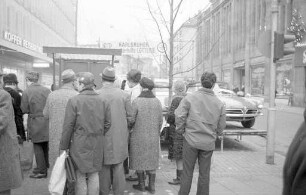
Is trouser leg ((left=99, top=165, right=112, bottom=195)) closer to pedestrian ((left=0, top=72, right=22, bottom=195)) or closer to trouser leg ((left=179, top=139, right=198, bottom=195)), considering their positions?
trouser leg ((left=179, top=139, right=198, bottom=195))

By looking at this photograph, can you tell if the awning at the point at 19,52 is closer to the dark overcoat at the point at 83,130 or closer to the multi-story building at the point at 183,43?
the multi-story building at the point at 183,43

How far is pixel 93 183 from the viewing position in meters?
4.96

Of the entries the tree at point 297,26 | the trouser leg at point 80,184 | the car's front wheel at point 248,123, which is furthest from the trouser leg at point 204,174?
the tree at point 297,26

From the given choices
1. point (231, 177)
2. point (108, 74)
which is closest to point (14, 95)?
point (108, 74)

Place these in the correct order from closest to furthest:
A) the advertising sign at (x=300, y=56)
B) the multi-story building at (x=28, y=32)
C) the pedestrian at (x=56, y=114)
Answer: the pedestrian at (x=56, y=114) < the multi-story building at (x=28, y=32) < the advertising sign at (x=300, y=56)

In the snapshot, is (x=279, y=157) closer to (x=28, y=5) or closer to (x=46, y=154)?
(x=46, y=154)

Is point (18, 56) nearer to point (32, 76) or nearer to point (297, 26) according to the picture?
point (297, 26)

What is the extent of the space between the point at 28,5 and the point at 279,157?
27.6 meters

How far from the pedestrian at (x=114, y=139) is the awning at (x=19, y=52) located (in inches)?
745

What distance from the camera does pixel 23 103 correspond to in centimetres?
655

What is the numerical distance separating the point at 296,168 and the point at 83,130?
323cm

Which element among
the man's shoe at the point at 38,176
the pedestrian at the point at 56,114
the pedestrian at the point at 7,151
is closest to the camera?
the pedestrian at the point at 7,151

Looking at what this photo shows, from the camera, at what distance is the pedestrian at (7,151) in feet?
13.2

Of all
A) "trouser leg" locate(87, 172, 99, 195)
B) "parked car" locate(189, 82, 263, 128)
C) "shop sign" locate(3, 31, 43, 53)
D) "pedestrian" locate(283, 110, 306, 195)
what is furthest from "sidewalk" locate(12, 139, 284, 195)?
"shop sign" locate(3, 31, 43, 53)
